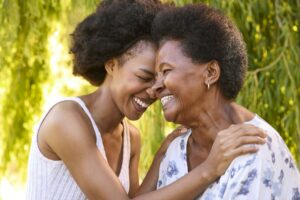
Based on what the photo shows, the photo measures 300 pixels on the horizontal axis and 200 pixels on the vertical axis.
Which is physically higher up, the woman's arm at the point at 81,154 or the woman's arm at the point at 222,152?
the woman's arm at the point at 81,154

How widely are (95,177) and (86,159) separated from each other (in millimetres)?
67

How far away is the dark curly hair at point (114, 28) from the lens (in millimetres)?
3031

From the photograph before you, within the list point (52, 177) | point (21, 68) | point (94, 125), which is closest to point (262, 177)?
point (94, 125)

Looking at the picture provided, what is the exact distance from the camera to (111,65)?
122 inches

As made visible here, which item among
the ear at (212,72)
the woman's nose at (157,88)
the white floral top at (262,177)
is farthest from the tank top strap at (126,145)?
the ear at (212,72)

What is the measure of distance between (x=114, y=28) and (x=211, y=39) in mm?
411

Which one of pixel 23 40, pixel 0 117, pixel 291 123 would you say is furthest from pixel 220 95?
pixel 0 117

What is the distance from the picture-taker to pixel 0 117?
5.32m

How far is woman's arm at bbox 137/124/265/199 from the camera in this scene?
2.71 meters

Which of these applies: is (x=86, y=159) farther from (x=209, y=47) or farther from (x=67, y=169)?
(x=209, y=47)

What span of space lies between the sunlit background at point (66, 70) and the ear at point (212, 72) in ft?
4.13

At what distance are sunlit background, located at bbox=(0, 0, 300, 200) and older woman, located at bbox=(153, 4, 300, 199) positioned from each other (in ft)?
3.92

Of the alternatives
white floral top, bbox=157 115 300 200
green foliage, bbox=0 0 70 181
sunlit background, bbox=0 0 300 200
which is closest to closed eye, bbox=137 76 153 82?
white floral top, bbox=157 115 300 200

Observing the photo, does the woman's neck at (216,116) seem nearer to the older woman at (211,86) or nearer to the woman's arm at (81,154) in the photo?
the older woman at (211,86)
